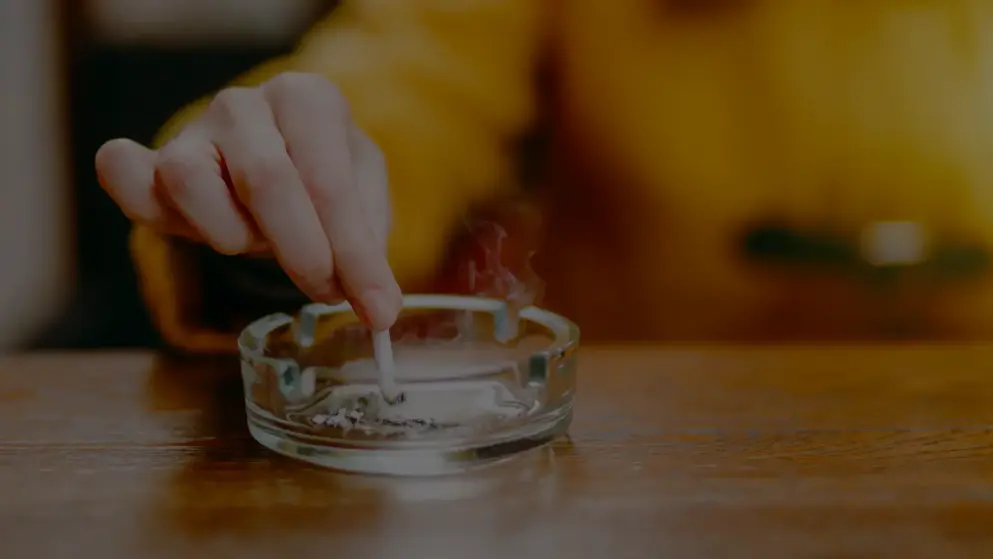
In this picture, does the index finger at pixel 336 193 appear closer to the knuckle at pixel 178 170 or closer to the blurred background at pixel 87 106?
the knuckle at pixel 178 170

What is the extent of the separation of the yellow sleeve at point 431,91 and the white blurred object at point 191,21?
1.26ft

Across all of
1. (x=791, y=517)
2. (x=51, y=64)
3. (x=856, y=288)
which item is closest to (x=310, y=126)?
(x=791, y=517)

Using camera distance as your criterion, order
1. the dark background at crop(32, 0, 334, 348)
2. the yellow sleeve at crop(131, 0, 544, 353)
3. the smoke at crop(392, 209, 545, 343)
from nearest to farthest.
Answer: the smoke at crop(392, 209, 545, 343)
the yellow sleeve at crop(131, 0, 544, 353)
the dark background at crop(32, 0, 334, 348)

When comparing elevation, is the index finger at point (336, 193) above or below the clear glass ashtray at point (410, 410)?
above

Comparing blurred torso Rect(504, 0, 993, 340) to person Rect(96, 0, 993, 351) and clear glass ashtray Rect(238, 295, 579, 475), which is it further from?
clear glass ashtray Rect(238, 295, 579, 475)

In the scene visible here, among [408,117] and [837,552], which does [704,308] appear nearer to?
[408,117]

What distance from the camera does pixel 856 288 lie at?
4.08 ft

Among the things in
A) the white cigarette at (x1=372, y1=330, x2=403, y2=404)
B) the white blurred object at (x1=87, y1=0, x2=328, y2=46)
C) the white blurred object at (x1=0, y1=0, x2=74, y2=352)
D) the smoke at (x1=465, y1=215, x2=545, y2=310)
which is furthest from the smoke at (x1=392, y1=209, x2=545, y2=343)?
the white blurred object at (x1=0, y1=0, x2=74, y2=352)

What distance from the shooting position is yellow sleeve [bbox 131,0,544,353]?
41.8 inches

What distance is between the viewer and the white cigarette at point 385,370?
471mm

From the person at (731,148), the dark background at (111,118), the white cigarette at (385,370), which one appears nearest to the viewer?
the white cigarette at (385,370)

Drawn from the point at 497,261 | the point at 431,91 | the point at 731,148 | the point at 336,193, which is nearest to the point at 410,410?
the point at 336,193

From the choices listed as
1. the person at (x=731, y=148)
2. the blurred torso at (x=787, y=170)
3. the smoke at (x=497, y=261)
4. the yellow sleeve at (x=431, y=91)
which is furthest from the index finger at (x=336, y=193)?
the blurred torso at (x=787, y=170)

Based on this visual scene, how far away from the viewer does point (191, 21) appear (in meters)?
1.56
